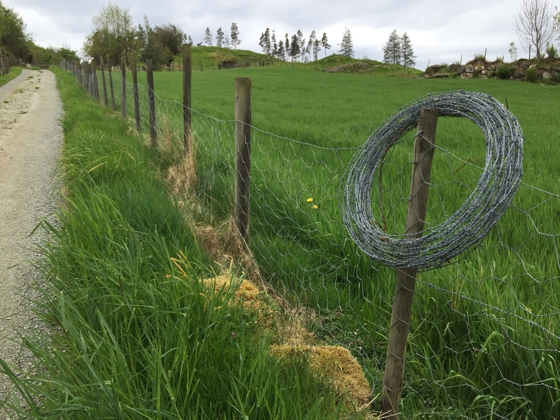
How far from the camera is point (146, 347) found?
198 centimetres

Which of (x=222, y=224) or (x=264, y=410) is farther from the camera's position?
(x=222, y=224)

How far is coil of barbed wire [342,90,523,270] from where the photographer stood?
4.95ft

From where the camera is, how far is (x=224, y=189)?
4.66 m

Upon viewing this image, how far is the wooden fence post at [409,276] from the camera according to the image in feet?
5.91

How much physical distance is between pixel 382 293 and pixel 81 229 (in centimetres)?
210

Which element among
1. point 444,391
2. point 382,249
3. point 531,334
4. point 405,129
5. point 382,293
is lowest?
point 444,391

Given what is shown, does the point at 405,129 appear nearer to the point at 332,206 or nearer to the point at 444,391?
the point at 444,391

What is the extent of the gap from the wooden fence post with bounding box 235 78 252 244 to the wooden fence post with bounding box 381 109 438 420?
1799 mm

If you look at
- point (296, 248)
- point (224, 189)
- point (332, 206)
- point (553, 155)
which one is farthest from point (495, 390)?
point (553, 155)

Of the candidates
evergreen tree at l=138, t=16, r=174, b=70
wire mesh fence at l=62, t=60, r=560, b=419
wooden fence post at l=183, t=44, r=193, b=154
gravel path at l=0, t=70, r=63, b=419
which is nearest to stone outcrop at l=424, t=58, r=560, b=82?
gravel path at l=0, t=70, r=63, b=419

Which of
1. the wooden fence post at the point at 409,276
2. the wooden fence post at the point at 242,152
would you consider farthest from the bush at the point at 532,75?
the wooden fence post at the point at 409,276

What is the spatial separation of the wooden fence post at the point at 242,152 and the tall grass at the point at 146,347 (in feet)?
1.57

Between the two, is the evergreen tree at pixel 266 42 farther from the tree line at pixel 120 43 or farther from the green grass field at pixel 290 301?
the green grass field at pixel 290 301

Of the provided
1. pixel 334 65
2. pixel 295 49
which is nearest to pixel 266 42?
pixel 295 49
